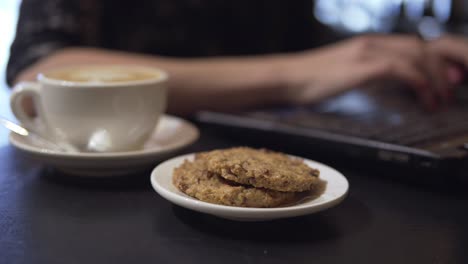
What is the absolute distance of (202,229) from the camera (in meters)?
0.46

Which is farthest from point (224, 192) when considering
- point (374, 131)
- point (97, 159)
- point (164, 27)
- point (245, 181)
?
point (164, 27)

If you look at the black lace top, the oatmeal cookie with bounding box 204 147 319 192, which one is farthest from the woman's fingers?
the black lace top

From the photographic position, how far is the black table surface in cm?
41

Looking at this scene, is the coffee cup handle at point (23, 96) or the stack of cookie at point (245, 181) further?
the coffee cup handle at point (23, 96)

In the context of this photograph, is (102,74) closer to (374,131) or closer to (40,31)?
(374,131)

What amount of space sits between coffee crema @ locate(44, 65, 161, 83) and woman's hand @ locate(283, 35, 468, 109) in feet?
1.50

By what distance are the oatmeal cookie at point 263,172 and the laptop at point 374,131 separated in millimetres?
136

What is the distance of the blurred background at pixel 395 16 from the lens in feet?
9.61

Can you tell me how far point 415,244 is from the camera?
44 cm

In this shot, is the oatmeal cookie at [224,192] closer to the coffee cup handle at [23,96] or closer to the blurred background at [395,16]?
the coffee cup handle at [23,96]

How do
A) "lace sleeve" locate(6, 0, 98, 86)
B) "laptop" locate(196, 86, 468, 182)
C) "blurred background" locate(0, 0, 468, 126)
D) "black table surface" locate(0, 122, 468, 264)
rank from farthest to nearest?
"blurred background" locate(0, 0, 468, 126) < "lace sleeve" locate(6, 0, 98, 86) < "laptop" locate(196, 86, 468, 182) < "black table surface" locate(0, 122, 468, 264)

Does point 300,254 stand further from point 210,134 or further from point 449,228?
point 210,134

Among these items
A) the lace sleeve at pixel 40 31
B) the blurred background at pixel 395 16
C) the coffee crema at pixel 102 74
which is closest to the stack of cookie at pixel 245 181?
the coffee crema at pixel 102 74

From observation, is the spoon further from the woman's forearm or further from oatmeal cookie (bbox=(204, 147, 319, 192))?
the woman's forearm
